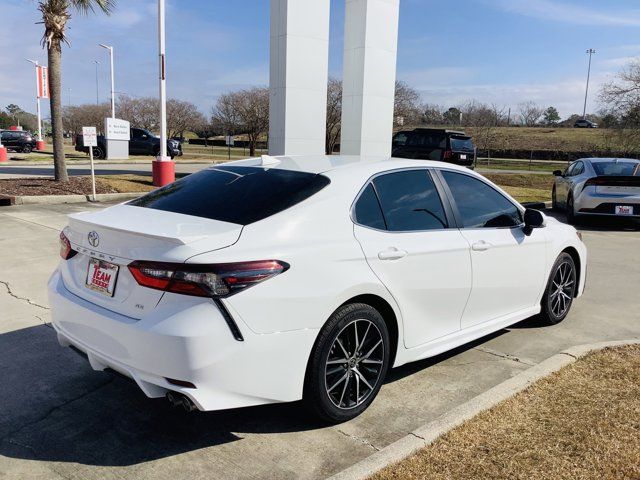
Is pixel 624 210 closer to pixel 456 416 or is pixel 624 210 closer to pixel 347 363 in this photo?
pixel 456 416

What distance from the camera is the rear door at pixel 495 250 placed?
425 cm

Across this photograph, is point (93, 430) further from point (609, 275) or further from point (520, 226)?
point (609, 275)

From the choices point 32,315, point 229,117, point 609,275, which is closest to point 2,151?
point 229,117

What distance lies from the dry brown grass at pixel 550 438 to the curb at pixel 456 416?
0.14 ft

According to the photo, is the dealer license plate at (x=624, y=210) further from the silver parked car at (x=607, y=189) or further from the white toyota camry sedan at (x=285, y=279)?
the white toyota camry sedan at (x=285, y=279)

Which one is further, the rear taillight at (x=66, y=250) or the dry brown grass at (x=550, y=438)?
the rear taillight at (x=66, y=250)

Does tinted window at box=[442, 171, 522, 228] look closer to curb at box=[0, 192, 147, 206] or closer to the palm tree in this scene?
curb at box=[0, 192, 147, 206]

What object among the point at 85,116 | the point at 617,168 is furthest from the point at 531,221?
the point at 85,116

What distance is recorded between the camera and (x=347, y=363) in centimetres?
337

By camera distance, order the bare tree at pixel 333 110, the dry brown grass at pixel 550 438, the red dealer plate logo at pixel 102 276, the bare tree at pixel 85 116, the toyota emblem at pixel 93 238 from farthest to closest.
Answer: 1. the bare tree at pixel 85 116
2. the bare tree at pixel 333 110
3. the toyota emblem at pixel 93 238
4. the red dealer plate logo at pixel 102 276
5. the dry brown grass at pixel 550 438

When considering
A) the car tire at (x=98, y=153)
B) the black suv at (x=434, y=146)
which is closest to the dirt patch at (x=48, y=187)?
the black suv at (x=434, y=146)

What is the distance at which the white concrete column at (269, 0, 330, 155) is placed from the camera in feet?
46.2

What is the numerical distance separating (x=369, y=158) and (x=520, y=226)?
151 cm

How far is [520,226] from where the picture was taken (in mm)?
4762
